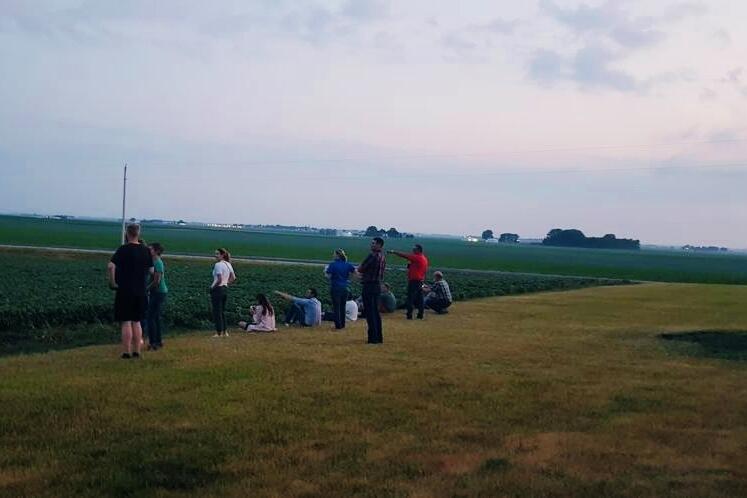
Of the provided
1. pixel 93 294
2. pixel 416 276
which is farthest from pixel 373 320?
pixel 93 294

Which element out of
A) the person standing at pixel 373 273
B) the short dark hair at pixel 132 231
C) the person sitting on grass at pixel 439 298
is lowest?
the person sitting on grass at pixel 439 298

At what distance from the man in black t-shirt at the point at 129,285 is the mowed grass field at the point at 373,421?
490 mm

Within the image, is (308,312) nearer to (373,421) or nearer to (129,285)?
(129,285)

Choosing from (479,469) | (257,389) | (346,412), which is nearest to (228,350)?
(257,389)

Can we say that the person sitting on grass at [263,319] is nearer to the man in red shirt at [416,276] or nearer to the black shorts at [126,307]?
the man in red shirt at [416,276]

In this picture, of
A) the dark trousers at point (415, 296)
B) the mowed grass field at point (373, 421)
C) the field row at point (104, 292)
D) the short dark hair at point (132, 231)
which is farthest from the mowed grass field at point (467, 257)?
the short dark hair at point (132, 231)

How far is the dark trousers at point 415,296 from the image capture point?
21.0 meters

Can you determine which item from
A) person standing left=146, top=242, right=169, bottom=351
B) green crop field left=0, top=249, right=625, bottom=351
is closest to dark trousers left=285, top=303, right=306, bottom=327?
green crop field left=0, top=249, right=625, bottom=351

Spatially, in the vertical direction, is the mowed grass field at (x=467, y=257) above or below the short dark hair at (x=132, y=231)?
below

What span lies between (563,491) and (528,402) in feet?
10.5

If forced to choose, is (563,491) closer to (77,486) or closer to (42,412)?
(77,486)

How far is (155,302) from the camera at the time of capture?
14031 millimetres

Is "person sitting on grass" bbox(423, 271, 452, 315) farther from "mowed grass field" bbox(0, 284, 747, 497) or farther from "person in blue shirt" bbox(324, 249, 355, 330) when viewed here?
"mowed grass field" bbox(0, 284, 747, 497)

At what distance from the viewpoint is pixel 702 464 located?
293 inches
